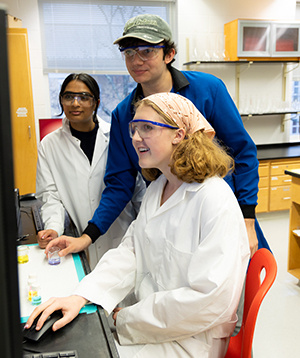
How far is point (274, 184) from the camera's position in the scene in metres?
4.56

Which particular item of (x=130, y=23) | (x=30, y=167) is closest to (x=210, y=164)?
(x=130, y=23)

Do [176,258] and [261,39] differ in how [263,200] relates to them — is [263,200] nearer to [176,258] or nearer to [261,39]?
[261,39]

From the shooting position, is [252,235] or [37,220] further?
[37,220]

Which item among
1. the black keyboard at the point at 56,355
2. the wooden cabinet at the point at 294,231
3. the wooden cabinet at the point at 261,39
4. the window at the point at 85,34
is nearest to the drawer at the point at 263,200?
the wooden cabinet at the point at 294,231

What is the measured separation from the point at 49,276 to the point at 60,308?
0.99 ft

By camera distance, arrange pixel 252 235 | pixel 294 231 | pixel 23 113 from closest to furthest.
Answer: pixel 252 235
pixel 294 231
pixel 23 113

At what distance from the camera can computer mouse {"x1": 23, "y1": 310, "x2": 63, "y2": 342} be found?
0.98 m

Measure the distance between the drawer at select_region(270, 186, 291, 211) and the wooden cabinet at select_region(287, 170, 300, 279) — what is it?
1.59 meters

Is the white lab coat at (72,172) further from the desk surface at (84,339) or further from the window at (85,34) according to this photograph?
the window at (85,34)

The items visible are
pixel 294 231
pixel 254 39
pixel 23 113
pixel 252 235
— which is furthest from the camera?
pixel 254 39

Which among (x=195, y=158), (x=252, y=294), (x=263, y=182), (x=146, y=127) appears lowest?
(x=263, y=182)

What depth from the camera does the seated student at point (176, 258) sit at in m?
1.14

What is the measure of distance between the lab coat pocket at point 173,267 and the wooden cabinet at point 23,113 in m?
2.74

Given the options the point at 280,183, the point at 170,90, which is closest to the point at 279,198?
the point at 280,183
